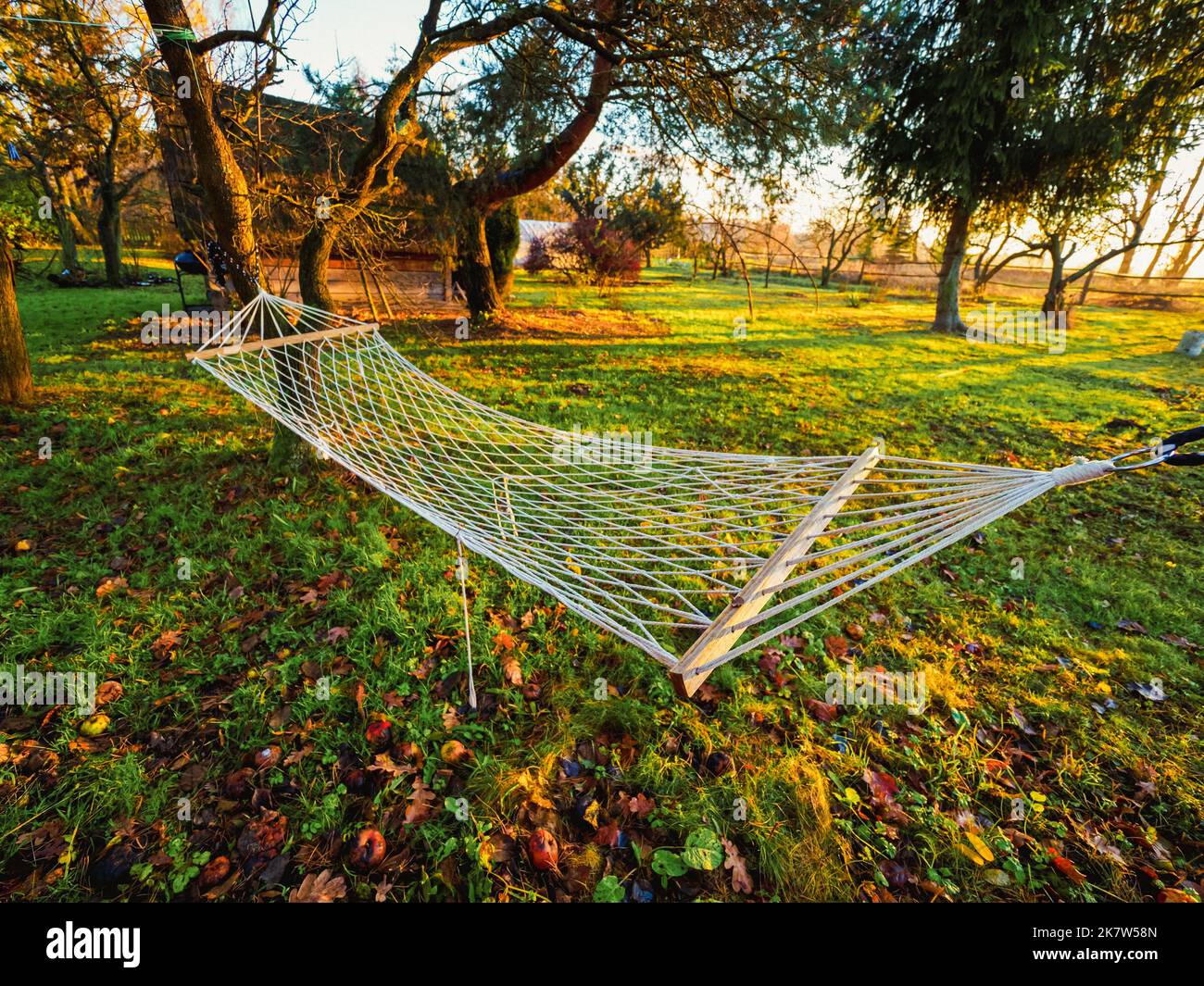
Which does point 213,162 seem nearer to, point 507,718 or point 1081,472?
point 507,718

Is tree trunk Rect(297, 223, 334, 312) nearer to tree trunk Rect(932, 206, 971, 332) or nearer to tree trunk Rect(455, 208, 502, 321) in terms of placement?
tree trunk Rect(455, 208, 502, 321)

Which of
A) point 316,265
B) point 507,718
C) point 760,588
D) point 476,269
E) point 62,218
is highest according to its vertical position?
point 62,218

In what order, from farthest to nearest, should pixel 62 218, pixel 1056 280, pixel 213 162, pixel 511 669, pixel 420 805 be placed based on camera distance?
pixel 1056 280 → pixel 62 218 → pixel 213 162 → pixel 511 669 → pixel 420 805

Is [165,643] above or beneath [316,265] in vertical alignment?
beneath

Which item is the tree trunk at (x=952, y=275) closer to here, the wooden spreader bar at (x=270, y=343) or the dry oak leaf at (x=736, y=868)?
the wooden spreader bar at (x=270, y=343)

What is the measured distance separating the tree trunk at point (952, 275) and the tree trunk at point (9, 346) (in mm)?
12606

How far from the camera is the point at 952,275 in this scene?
9758mm

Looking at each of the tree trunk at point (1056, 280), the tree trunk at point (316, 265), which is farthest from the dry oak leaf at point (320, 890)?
the tree trunk at point (1056, 280)

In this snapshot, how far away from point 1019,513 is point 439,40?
486 cm

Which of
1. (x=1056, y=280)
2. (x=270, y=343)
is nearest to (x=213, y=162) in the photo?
(x=270, y=343)

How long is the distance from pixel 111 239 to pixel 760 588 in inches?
534

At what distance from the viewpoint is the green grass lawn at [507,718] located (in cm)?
148

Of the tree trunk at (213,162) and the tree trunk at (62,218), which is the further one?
the tree trunk at (62,218)

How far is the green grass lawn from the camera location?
148 centimetres
